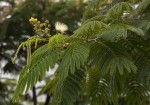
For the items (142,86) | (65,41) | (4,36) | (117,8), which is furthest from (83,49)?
(4,36)

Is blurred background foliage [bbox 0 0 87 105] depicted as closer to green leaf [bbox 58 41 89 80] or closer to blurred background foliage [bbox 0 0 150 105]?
blurred background foliage [bbox 0 0 150 105]

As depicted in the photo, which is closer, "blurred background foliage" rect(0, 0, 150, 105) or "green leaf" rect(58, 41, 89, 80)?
"green leaf" rect(58, 41, 89, 80)

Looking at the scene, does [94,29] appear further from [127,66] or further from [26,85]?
[26,85]

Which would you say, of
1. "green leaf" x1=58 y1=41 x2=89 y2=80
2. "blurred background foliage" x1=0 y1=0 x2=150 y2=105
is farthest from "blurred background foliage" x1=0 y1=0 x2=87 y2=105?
"green leaf" x1=58 y1=41 x2=89 y2=80

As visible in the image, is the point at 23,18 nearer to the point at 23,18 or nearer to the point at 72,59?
the point at 23,18

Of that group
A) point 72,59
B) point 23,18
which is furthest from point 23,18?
point 72,59

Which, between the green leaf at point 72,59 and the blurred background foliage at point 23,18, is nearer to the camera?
the green leaf at point 72,59

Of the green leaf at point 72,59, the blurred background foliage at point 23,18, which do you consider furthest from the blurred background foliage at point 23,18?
the green leaf at point 72,59

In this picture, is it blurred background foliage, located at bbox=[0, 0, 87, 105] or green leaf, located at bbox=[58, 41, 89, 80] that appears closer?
green leaf, located at bbox=[58, 41, 89, 80]

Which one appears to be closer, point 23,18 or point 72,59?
point 72,59

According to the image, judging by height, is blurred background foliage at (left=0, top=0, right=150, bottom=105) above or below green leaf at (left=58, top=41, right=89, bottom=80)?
below

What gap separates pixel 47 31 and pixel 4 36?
2.99 m

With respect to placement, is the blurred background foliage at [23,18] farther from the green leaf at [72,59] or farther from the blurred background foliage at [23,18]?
the green leaf at [72,59]

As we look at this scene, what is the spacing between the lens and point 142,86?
2211 mm
